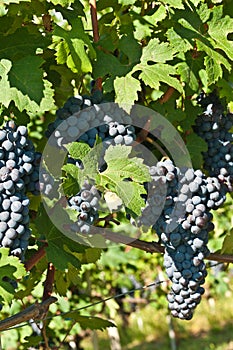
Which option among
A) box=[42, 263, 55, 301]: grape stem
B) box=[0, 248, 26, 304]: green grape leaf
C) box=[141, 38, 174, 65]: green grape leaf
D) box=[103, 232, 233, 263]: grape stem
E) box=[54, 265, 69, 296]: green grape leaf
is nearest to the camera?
box=[0, 248, 26, 304]: green grape leaf

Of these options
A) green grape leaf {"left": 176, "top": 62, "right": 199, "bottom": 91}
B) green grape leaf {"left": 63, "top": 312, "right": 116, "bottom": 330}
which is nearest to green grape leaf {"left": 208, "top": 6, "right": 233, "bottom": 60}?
green grape leaf {"left": 176, "top": 62, "right": 199, "bottom": 91}

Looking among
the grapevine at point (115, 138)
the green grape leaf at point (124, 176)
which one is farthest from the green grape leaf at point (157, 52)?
the green grape leaf at point (124, 176)

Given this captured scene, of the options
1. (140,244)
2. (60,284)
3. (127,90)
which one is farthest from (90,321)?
(127,90)

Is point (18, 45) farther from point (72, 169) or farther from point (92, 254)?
point (92, 254)

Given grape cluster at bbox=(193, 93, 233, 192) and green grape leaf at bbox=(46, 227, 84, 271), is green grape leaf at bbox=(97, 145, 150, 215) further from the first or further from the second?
grape cluster at bbox=(193, 93, 233, 192)

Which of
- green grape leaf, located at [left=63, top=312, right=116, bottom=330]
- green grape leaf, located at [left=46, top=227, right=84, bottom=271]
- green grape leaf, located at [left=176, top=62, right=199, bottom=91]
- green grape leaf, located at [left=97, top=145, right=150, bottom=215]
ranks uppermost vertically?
green grape leaf, located at [left=176, top=62, right=199, bottom=91]

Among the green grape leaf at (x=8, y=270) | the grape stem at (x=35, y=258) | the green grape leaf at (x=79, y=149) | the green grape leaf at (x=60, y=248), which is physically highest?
the green grape leaf at (x=79, y=149)

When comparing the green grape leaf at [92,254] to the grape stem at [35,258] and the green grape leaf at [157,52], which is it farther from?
the green grape leaf at [157,52]
